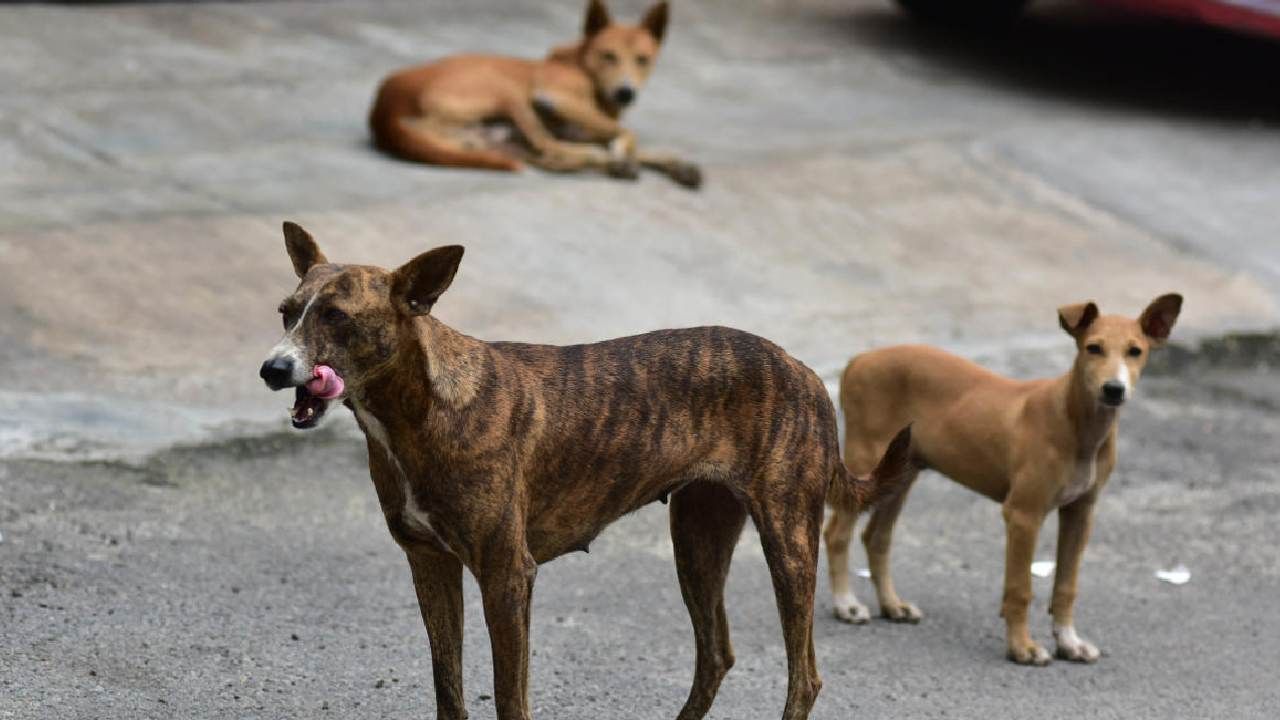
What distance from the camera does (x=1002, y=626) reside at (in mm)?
6402

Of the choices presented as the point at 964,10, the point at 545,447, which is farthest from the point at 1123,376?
the point at 964,10

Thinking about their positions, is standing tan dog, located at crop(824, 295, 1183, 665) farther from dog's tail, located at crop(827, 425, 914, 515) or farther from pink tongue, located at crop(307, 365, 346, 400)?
pink tongue, located at crop(307, 365, 346, 400)

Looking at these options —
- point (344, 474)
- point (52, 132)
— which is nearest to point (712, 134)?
point (52, 132)

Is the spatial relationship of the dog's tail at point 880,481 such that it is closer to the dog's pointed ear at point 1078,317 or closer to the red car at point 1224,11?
the dog's pointed ear at point 1078,317

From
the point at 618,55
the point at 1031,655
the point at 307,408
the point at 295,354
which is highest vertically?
the point at 295,354

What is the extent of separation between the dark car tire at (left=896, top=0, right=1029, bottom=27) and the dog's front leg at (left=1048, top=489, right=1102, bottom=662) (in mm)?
9941

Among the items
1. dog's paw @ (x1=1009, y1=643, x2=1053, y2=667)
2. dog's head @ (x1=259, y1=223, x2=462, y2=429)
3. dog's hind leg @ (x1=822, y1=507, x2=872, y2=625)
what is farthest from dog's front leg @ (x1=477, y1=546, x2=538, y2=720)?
dog's paw @ (x1=1009, y1=643, x2=1053, y2=667)

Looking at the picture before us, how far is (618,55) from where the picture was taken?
1102cm

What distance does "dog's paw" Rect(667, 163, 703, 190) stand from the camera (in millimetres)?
10523

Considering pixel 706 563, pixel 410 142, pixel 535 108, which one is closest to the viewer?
pixel 706 563

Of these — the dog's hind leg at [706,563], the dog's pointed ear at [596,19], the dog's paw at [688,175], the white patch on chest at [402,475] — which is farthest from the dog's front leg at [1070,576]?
the dog's pointed ear at [596,19]

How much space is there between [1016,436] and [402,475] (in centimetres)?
254

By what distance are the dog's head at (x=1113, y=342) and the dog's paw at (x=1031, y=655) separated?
844 mm

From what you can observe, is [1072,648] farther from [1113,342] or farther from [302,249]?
[302,249]
